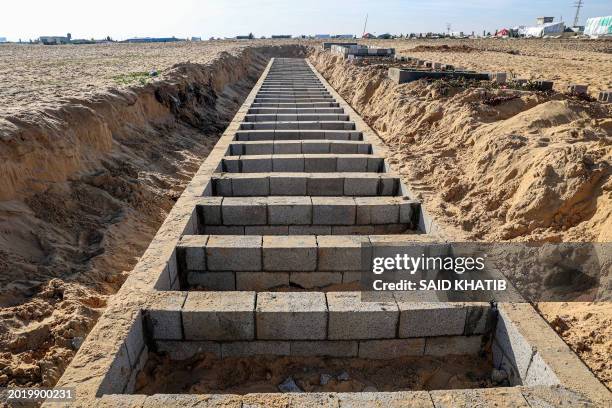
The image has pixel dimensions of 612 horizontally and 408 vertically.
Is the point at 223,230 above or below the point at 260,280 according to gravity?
Answer: above

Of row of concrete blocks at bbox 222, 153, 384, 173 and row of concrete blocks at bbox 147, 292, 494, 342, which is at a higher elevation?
row of concrete blocks at bbox 222, 153, 384, 173

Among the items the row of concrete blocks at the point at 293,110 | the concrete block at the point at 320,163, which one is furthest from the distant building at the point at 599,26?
the concrete block at the point at 320,163

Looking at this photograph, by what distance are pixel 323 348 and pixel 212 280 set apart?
1.47 meters

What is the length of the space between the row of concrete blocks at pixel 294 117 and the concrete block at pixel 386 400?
7328 mm

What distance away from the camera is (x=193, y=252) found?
4227mm

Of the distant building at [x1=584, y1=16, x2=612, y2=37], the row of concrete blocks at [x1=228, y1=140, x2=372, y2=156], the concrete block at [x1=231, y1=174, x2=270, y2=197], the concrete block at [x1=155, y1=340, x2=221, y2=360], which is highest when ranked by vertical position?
the distant building at [x1=584, y1=16, x2=612, y2=37]

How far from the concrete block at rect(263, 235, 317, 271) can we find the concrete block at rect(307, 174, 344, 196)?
1.68 metres

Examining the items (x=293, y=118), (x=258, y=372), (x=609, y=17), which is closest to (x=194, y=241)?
(x=258, y=372)

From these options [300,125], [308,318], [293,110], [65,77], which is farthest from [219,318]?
[65,77]

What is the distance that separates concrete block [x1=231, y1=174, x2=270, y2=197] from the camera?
587 centimetres

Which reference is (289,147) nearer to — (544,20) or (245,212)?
(245,212)

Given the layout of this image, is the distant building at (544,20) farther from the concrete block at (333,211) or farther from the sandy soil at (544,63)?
the concrete block at (333,211)

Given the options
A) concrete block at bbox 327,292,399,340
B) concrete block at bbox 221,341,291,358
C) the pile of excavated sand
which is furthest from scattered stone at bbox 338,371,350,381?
the pile of excavated sand

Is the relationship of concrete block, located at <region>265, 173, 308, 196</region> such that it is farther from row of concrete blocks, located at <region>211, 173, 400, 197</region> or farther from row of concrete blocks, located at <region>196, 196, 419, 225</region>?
row of concrete blocks, located at <region>196, 196, 419, 225</region>
